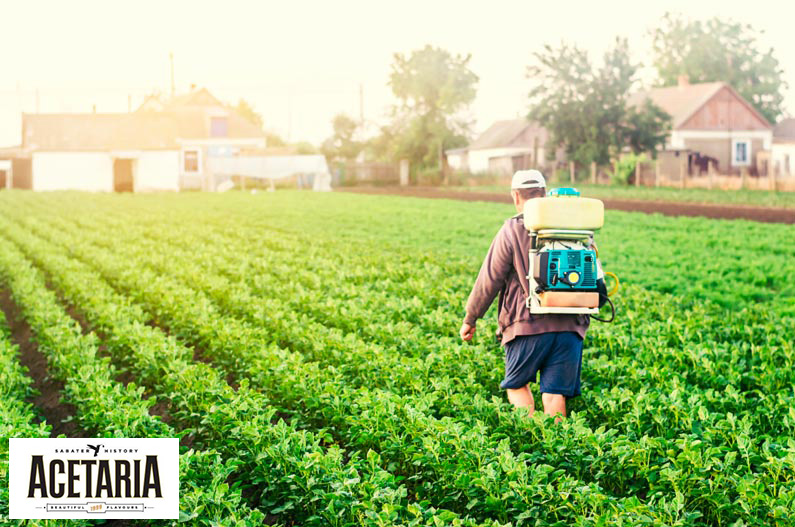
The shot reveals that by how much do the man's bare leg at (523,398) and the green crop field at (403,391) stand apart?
0.14 meters

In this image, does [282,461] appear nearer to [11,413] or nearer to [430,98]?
[11,413]

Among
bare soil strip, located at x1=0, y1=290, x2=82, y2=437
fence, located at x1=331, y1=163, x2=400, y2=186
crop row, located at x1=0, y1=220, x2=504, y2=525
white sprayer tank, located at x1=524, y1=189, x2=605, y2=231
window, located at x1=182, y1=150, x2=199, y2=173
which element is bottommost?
bare soil strip, located at x1=0, y1=290, x2=82, y2=437

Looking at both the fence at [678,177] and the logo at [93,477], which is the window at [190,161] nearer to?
the fence at [678,177]

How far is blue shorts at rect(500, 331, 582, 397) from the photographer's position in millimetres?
5617

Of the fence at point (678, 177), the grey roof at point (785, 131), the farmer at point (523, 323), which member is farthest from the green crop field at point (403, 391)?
the grey roof at point (785, 131)

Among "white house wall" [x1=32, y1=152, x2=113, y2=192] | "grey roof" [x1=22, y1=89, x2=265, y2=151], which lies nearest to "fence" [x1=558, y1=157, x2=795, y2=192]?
"grey roof" [x1=22, y1=89, x2=265, y2=151]

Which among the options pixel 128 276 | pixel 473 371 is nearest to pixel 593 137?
pixel 128 276

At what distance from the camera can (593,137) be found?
42.8m

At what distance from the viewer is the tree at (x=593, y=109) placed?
43.0 m

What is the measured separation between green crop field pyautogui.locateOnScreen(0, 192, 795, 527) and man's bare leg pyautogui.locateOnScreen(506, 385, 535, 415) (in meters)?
0.14

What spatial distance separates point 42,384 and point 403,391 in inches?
148

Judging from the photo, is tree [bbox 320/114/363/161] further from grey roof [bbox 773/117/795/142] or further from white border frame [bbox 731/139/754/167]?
grey roof [bbox 773/117/795/142]

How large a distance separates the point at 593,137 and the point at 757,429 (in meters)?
37.9

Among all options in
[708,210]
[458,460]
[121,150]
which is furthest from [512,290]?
[121,150]
